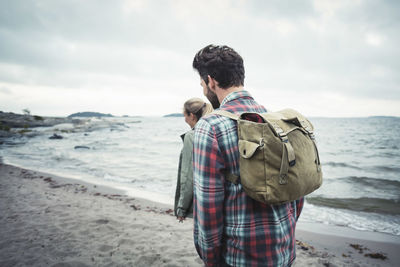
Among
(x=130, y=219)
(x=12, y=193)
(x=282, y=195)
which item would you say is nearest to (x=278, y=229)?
(x=282, y=195)

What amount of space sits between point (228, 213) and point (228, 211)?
1cm

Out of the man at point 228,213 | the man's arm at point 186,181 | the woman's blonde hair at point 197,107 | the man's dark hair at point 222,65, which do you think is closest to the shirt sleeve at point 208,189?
the man at point 228,213

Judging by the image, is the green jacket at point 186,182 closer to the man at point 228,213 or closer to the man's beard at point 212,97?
the man's beard at point 212,97

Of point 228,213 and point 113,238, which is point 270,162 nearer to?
point 228,213

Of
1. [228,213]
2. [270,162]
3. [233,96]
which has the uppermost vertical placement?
[233,96]

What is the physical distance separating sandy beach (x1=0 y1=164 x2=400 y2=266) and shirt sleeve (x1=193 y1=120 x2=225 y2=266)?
286 cm

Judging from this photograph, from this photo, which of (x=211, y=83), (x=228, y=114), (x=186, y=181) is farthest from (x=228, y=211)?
(x=186, y=181)

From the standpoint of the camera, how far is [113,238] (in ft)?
14.5

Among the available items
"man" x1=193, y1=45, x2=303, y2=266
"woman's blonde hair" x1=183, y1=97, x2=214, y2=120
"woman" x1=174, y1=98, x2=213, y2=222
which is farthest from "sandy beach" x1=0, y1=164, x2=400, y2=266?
"man" x1=193, y1=45, x2=303, y2=266

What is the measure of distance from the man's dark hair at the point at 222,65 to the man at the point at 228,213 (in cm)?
2

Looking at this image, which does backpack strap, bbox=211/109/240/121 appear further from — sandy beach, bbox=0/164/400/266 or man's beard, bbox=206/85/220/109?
sandy beach, bbox=0/164/400/266

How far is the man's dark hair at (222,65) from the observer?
1.50 m

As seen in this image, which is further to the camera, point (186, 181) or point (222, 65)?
point (186, 181)

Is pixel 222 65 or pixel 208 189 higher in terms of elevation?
pixel 222 65
